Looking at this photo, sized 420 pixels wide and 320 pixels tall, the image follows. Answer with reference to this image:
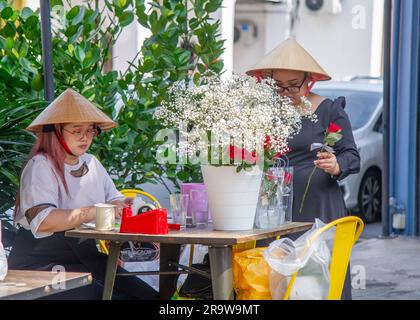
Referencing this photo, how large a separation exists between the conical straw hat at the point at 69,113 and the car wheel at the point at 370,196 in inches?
247

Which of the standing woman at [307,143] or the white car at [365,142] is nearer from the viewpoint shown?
the standing woman at [307,143]

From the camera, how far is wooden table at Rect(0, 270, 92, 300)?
9.14 feet

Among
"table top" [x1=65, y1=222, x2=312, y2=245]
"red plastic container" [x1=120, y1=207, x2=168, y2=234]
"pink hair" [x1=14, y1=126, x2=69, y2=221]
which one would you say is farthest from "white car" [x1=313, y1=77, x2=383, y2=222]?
"red plastic container" [x1=120, y1=207, x2=168, y2=234]

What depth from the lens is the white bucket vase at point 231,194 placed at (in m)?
3.54

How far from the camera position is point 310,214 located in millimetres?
4297

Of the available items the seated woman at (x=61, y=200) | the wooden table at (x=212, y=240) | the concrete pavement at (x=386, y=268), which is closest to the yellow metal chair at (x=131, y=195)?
the seated woman at (x=61, y=200)

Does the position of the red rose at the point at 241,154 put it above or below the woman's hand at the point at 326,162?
above

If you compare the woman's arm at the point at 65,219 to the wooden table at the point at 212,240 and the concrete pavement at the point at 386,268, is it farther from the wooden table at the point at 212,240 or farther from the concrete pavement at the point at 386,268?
the concrete pavement at the point at 386,268

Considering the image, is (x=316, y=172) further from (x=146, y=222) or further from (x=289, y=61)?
(x=146, y=222)

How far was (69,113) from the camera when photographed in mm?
3865

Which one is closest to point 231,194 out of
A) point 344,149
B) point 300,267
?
Answer: point 300,267

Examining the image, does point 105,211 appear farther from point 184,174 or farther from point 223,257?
point 184,174

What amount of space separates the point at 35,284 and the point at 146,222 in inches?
28.1

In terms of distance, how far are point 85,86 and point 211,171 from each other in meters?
1.64
